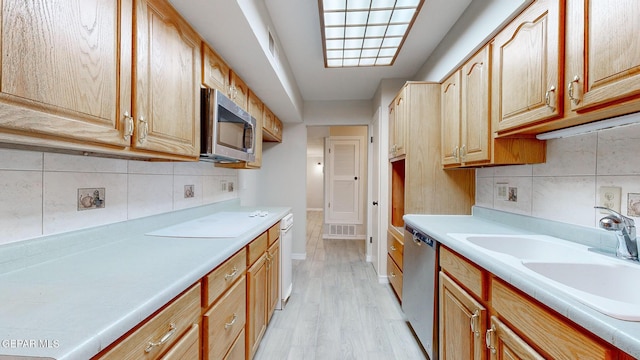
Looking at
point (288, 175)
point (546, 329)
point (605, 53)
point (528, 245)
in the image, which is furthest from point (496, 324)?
point (288, 175)

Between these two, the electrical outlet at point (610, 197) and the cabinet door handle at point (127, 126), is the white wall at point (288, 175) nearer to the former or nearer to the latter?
the cabinet door handle at point (127, 126)

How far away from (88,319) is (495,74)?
200 centimetres

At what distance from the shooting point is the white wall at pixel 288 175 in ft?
11.9

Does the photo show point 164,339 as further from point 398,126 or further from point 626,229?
point 398,126

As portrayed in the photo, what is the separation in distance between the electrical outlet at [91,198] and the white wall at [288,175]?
2.49m

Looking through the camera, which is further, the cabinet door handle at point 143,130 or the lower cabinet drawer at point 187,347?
the cabinet door handle at point 143,130

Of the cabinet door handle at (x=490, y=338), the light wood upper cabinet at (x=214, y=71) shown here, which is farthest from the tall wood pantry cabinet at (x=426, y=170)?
the light wood upper cabinet at (x=214, y=71)

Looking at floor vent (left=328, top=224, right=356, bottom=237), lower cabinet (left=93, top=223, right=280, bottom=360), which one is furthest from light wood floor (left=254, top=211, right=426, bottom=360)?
floor vent (left=328, top=224, right=356, bottom=237)

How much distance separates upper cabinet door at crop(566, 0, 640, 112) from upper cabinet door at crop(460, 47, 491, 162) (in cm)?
56

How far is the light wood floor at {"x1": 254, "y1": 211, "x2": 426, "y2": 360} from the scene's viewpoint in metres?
1.75

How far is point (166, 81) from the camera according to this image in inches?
45.0

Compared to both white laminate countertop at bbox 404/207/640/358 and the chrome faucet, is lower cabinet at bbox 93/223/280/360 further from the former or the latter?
the chrome faucet

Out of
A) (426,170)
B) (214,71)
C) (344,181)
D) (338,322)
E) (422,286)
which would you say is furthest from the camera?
(344,181)

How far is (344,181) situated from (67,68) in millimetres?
4585
